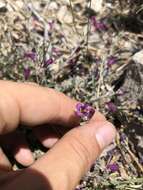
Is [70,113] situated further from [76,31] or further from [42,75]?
[76,31]

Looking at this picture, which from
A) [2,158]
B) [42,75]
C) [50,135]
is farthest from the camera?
[42,75]

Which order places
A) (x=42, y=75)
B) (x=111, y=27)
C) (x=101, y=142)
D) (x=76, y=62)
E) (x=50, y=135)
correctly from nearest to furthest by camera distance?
1. (x=101, y=142)
2. (x=50, y=135)
3. (x=42, y=75)
4. (x=76, y=62)
5. (x=111, y=27)

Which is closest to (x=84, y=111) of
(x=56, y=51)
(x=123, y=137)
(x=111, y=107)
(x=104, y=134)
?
(x=104, y=134)

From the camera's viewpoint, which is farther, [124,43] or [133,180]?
[124,43]

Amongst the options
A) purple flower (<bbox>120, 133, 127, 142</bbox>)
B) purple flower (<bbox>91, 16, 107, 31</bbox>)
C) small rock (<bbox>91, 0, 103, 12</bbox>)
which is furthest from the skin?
small rock (<bbox>91, 0, 103, 12</bbox>)

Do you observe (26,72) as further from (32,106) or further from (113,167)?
(113,167)

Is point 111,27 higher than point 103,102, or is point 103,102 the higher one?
point 111,27

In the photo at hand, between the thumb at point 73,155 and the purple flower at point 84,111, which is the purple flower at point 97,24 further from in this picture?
the thumb at point 73,155

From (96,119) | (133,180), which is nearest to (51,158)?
(96,119)

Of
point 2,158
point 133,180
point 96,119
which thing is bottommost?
point 133,180
